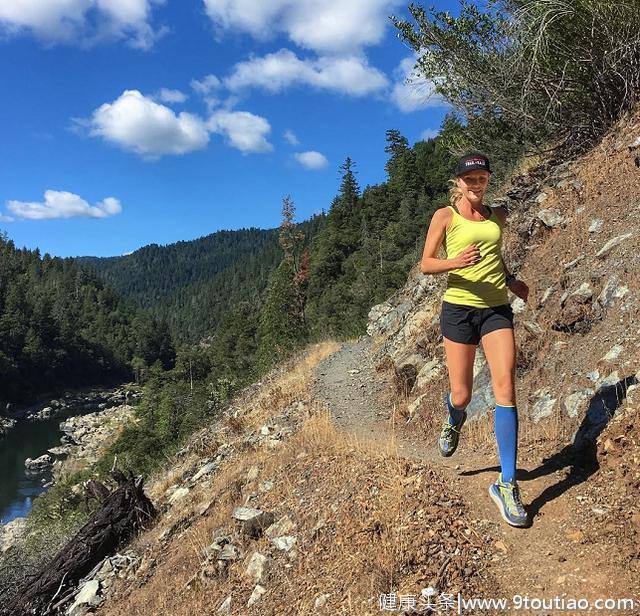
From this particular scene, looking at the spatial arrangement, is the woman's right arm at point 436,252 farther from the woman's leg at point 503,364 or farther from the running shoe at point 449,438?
the running shoe at point 449,438

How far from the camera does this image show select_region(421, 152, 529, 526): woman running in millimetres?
3672

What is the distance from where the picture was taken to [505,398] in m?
3.67

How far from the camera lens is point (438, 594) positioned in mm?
3215

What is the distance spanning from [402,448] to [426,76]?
8.15 m

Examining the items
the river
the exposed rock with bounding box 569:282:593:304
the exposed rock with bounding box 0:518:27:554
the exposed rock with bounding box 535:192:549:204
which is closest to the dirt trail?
the exposed rock with bounding box 569:282:593:304

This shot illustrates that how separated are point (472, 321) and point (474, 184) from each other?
1019 mm

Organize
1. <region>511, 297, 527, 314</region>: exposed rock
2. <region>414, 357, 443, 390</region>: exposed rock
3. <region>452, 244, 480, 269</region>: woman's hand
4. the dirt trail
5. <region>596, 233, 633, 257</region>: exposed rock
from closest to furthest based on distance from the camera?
the dirt trail, <region>452, 244, 480, 269</region>: woman's hand, <region>596, 233, 633, 257</region>: exposed rock, <region>511, 297, 527, 314</region>: exposed rock, <region>414, 357, 443, 390</region>: exposed rock

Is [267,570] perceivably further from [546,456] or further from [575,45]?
[575,45]

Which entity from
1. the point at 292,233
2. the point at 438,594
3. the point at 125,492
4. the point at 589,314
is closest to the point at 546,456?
the point at 438,594

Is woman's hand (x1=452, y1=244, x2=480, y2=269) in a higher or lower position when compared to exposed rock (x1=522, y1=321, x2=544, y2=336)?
higher

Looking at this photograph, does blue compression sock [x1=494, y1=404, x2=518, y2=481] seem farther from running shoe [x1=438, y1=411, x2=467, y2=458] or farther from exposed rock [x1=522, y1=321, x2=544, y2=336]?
exposed rock [x1=522, y1=321, x2=544, y2=336]

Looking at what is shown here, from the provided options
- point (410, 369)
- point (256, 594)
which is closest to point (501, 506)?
point (256, 594)

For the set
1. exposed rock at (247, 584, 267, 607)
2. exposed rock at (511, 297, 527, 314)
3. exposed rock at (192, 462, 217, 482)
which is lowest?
exposed rock at (192, 462, 217, 482)

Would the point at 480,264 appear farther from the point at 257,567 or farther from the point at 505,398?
the point at 257,567
